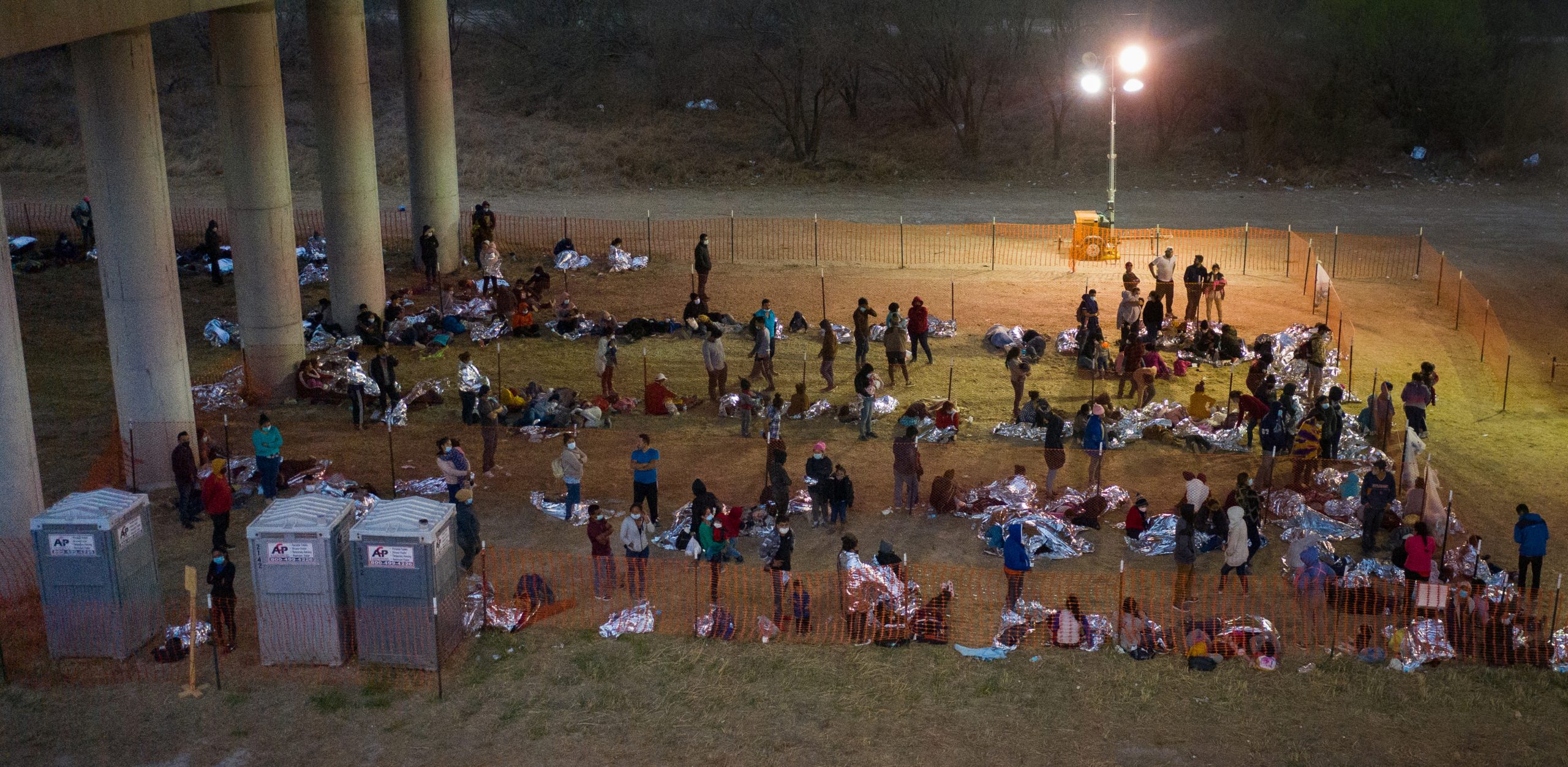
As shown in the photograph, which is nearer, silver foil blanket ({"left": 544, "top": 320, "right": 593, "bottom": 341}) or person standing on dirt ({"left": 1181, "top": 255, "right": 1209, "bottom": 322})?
person standing on dirt ({"left": 1181, "top": 255, "right": 1209, "bottom": 322})

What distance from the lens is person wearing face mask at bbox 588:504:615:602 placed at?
1611 centimetres

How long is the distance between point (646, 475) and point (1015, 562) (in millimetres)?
4912

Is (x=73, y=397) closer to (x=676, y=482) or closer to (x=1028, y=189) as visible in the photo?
(x=676, y=482)

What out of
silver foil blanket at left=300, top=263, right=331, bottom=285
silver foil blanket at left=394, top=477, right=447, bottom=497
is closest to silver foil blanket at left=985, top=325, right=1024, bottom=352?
silver foil blanket at left=394, top=477, right=447, bottom=497

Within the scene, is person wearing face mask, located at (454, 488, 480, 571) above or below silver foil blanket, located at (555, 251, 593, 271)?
below

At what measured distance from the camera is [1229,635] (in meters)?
15.1

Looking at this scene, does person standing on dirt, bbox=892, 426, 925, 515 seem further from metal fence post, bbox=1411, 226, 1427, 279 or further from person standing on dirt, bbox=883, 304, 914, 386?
metal fence post, bbox=1411, 226, 1427, 279

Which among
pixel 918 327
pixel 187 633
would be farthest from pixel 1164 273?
pixel 187 633

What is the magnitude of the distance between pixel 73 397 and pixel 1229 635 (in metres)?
19.3

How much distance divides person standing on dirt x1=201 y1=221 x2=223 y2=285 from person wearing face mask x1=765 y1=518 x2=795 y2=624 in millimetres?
20175

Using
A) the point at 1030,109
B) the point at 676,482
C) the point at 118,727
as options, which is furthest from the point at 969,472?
the point at 1030,109

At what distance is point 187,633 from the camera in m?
15.3

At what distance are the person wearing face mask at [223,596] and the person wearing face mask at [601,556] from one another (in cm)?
390

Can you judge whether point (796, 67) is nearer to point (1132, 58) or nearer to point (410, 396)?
point (1132, 58)
